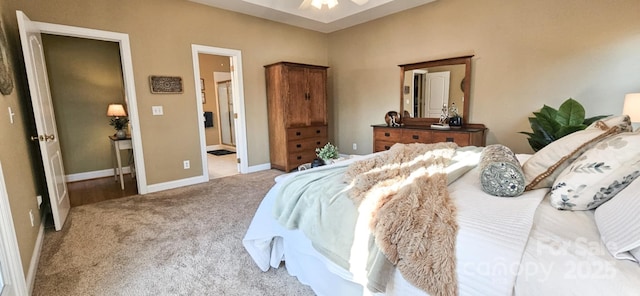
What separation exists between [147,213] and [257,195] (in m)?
1.17

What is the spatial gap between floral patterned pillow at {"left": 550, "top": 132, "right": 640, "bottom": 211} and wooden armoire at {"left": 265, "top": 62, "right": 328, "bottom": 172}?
3741 mm

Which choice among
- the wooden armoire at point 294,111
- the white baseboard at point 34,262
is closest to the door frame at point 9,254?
the white baseboard at point 34,262

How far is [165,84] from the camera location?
3695 millimetres

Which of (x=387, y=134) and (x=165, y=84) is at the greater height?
(x=165, y=84)

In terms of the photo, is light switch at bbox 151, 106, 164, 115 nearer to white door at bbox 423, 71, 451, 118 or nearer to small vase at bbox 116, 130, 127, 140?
small vase at bbox 116, 130, 127, 140

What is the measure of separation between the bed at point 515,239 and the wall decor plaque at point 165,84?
2.81m

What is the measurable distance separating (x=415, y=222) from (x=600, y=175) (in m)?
0.74

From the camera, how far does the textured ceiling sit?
399cm

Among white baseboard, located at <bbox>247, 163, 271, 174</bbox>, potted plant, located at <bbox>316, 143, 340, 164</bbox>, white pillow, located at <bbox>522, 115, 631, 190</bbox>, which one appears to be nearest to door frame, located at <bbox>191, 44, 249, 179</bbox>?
white baseboard, located at <bbox>247, 163, 271, 174</bbox>

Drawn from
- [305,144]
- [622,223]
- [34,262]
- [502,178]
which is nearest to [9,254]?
[34,262]

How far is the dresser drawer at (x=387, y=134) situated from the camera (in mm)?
4230

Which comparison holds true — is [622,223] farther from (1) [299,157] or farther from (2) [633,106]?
(1) [299,157]

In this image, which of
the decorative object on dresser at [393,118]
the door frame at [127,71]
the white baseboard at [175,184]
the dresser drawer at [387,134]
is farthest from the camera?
the decorative object on dresser at [393,118]

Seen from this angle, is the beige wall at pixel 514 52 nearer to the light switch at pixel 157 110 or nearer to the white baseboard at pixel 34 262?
the light switch at pixel 157 110
